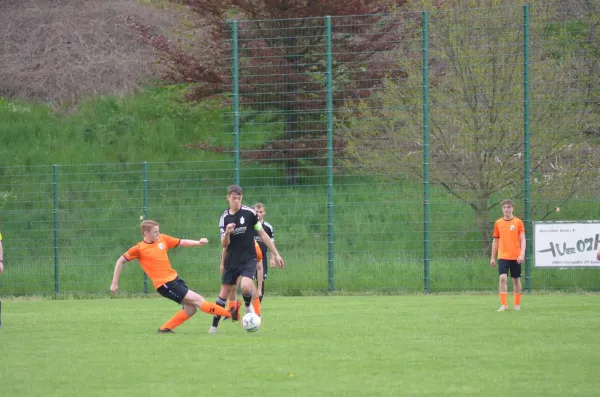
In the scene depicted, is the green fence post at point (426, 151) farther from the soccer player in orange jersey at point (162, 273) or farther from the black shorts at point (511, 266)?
the soccer player in orange jersey at point (162, 273)

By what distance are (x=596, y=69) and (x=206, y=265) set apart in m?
10.5

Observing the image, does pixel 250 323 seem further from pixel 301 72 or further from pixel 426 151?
pixel 301 72

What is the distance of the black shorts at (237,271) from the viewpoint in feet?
42.1

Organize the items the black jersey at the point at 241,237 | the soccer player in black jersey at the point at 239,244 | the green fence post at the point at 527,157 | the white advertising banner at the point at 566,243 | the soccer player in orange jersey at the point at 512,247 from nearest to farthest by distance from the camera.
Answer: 1. the soccer player in black jersey at the point at 239,244
2. the black jersey at the point at 241,237
3. the soccer player in orange jersey at the point at 512,247
4. the white advertising banner at the point at 566,243
5. the green fence post at the point at 527,157

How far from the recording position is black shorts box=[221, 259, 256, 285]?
42.1ft

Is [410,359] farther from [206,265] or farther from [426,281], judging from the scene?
[206,265]

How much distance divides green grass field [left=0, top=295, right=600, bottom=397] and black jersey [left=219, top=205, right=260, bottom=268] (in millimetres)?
1040

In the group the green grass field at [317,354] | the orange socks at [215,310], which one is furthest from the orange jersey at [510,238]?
the orange socks at [215,310]

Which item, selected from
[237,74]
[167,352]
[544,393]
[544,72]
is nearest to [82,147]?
[237,74]

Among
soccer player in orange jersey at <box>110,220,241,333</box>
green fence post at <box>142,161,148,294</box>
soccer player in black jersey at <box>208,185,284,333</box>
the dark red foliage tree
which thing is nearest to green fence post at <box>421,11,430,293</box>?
the dark red foliage tree

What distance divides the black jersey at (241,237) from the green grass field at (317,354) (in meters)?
1.04

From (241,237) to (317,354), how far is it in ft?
10.3

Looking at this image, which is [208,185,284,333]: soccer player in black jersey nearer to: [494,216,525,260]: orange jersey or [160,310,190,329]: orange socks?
[160,310,190,329]: orange socks

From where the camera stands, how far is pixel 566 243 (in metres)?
19.6
